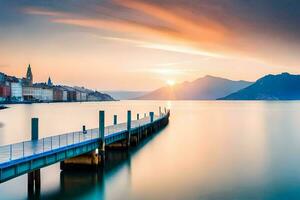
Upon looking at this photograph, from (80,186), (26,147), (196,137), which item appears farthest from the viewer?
(196,137)

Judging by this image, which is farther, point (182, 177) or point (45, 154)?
point (182, 177)

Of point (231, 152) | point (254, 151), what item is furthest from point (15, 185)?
point (254, 151)

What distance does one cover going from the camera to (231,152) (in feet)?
122

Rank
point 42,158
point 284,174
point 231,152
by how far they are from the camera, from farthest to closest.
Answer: point 231,152
point 284,174
point 42,158

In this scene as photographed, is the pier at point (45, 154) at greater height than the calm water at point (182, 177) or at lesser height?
greater

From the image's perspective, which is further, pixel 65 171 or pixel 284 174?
pixel 284 174

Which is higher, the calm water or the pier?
the pier

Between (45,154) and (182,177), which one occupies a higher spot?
(45,154)

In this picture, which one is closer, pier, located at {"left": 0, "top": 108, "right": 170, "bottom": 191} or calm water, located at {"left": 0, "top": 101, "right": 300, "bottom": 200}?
pier, located at {"left": 0, "top": 108, "right": 170, "bottom": 191}

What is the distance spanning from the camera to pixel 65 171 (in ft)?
78.1

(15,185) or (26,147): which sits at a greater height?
(26,147)

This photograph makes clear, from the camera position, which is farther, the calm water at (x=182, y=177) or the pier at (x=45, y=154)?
the calm water at (x=182, y=177)

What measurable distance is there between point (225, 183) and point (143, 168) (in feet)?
24.4

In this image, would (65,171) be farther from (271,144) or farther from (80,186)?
(271,144)
